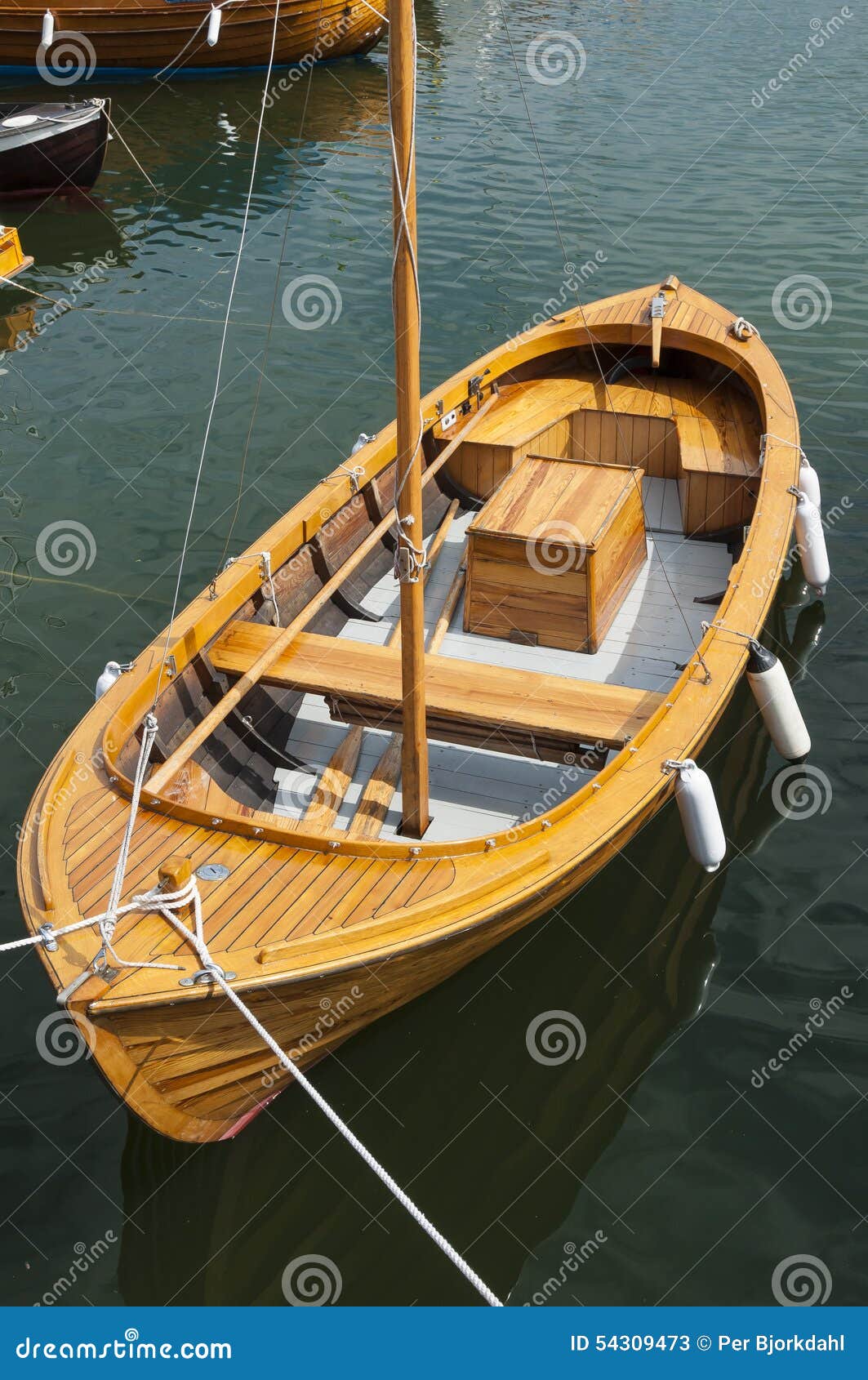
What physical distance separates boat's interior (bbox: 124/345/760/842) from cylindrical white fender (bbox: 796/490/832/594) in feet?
1.58

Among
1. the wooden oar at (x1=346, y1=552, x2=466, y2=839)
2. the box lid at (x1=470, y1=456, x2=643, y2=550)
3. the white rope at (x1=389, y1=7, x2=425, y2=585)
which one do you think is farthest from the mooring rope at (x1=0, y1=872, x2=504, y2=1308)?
the box lid at (x1=470, y1=456, x2=643, y2=550)

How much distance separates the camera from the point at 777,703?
7.48 metres

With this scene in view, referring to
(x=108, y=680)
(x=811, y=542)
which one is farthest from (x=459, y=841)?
(x=811, y=542)

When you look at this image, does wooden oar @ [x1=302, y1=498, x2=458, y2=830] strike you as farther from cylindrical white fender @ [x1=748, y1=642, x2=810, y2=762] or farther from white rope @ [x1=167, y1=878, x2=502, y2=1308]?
cylindrical white fender @ [x1=748, y1=642, x2=810, y2=762]

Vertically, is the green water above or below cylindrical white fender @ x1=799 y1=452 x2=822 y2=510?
below

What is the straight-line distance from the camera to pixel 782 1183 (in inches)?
241

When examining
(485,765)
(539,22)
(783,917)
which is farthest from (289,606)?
(539,22)

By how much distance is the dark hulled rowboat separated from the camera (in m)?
17.6

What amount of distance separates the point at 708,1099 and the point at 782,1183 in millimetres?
591

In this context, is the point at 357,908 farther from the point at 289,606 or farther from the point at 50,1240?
the point at 289,606

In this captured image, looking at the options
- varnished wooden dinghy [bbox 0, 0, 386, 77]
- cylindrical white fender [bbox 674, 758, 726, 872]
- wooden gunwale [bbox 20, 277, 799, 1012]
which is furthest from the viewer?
varnished wooden dinghy [bbox 0, 0, 386, 77]

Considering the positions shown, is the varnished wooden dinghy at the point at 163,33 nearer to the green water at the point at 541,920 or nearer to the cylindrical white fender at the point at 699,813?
the green water at the point at 541,920

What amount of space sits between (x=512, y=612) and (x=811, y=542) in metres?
2.61

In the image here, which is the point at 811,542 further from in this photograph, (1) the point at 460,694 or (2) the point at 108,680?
(2) the point at 108,680
